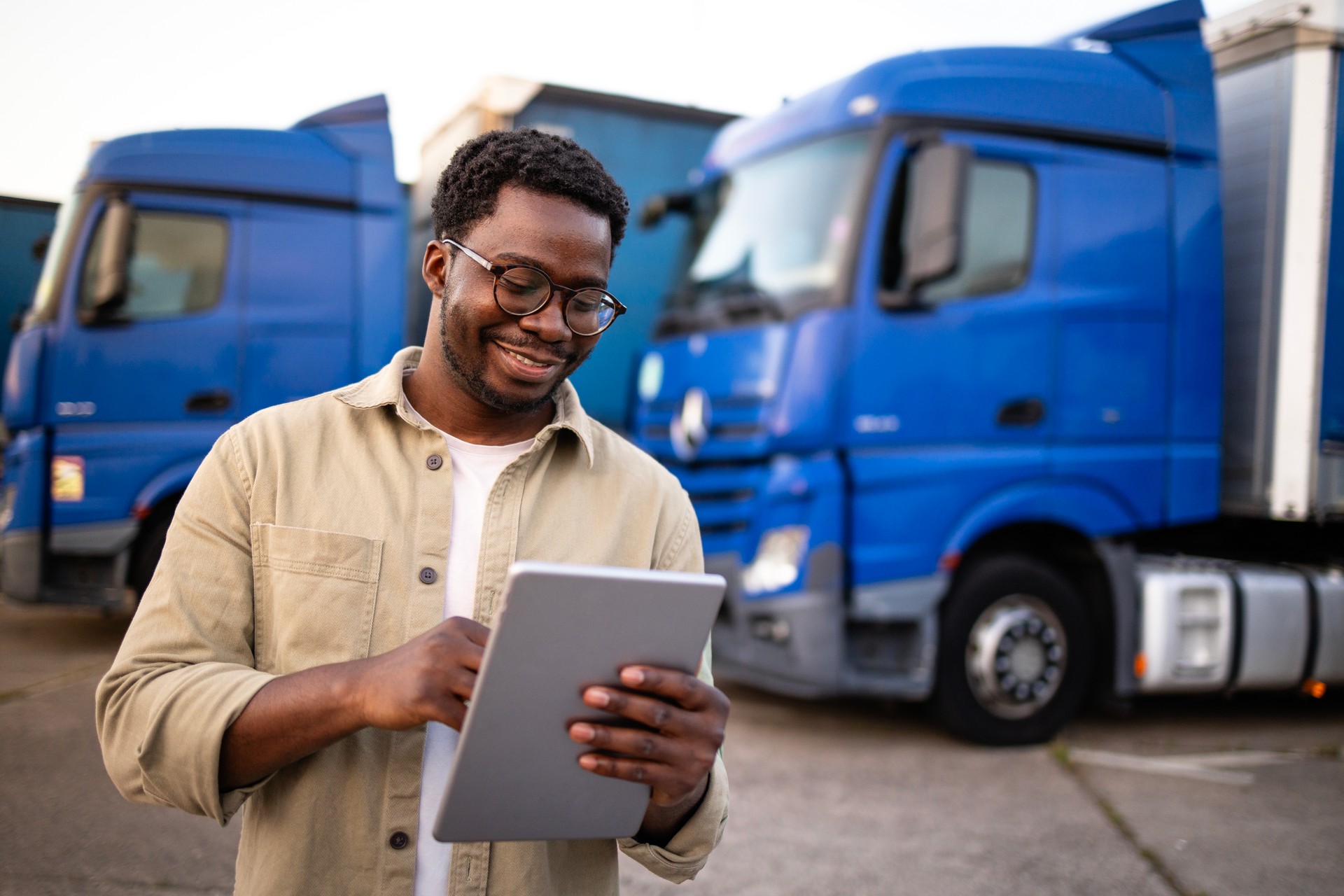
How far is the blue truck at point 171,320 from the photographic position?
5.46 m

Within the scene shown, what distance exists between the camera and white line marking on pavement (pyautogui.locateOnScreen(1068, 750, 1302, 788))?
4691 millimetres

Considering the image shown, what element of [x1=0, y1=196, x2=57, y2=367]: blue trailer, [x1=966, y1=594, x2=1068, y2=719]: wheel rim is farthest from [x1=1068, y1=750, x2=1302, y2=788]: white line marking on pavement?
[x1=0, y1=196, x2=57, y2=367]: blue trailer

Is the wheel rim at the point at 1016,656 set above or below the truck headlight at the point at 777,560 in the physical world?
below

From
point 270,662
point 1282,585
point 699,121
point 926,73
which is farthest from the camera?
point 699,121

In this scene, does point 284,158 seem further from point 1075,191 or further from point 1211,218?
point 1211,218

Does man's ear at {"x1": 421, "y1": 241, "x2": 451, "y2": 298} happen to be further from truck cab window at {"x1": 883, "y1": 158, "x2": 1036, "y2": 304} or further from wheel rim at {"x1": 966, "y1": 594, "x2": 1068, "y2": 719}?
wheel rim at {"x1": 966, "y1": 594, "x2": 1068, "y2": 719}

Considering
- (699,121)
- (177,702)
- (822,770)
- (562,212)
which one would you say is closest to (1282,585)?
(822,770)

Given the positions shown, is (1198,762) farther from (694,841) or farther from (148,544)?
(148,544)

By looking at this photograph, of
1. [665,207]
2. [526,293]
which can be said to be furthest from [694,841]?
[665,207]

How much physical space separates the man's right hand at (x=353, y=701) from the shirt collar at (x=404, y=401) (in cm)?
40

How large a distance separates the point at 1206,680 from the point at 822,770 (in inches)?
81.1

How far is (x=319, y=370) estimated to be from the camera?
5.73 m

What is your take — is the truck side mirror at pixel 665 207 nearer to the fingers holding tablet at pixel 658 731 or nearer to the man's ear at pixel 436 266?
the man's ear at pixel 436 266

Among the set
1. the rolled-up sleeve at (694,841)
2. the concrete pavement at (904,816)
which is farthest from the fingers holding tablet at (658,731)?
the concrete pavement at (904,816)
